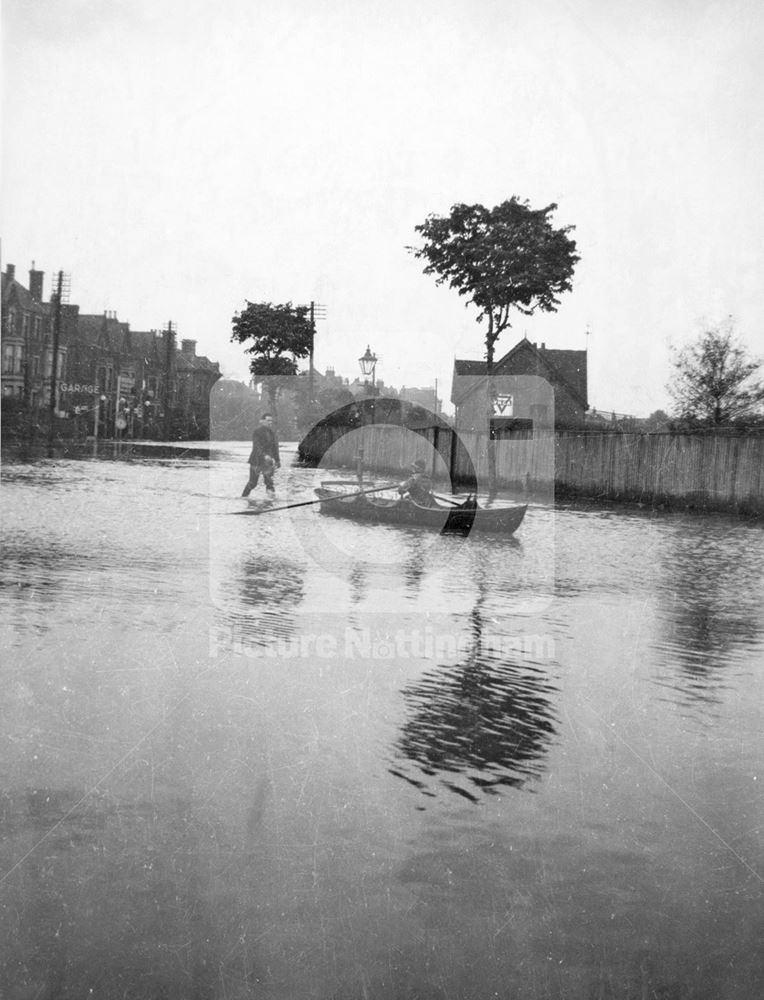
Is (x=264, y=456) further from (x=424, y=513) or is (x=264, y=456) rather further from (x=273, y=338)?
(x=424, y=513)

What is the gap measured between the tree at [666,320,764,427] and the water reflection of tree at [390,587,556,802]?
4.32 feet

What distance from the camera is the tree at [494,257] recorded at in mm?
3904

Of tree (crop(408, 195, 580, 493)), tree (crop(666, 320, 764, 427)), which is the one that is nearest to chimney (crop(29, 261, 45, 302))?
tree (crop(408, 195, 580, 493))

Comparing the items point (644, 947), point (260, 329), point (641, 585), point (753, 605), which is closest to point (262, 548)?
point (260, 329)

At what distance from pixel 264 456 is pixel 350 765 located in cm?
160

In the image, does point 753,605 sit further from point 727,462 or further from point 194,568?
point 194,568

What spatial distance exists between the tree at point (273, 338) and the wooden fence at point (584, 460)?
0.29 m

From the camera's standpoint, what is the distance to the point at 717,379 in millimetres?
3766

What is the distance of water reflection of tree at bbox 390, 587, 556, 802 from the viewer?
280 centimetres

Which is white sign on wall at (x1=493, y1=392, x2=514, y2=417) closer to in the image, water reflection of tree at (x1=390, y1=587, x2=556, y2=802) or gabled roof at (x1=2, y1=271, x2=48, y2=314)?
water reflection of tree at (x1=390, y1=587, x2=556, y2=802)

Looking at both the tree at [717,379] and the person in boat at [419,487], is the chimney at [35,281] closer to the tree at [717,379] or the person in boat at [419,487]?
the person in boat at [419,487]

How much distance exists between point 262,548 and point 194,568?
3.06 ft

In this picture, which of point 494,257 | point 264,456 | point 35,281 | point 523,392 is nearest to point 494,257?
point 494,257

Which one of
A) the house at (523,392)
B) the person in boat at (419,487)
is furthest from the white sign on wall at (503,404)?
the person in boat at (419,487)
